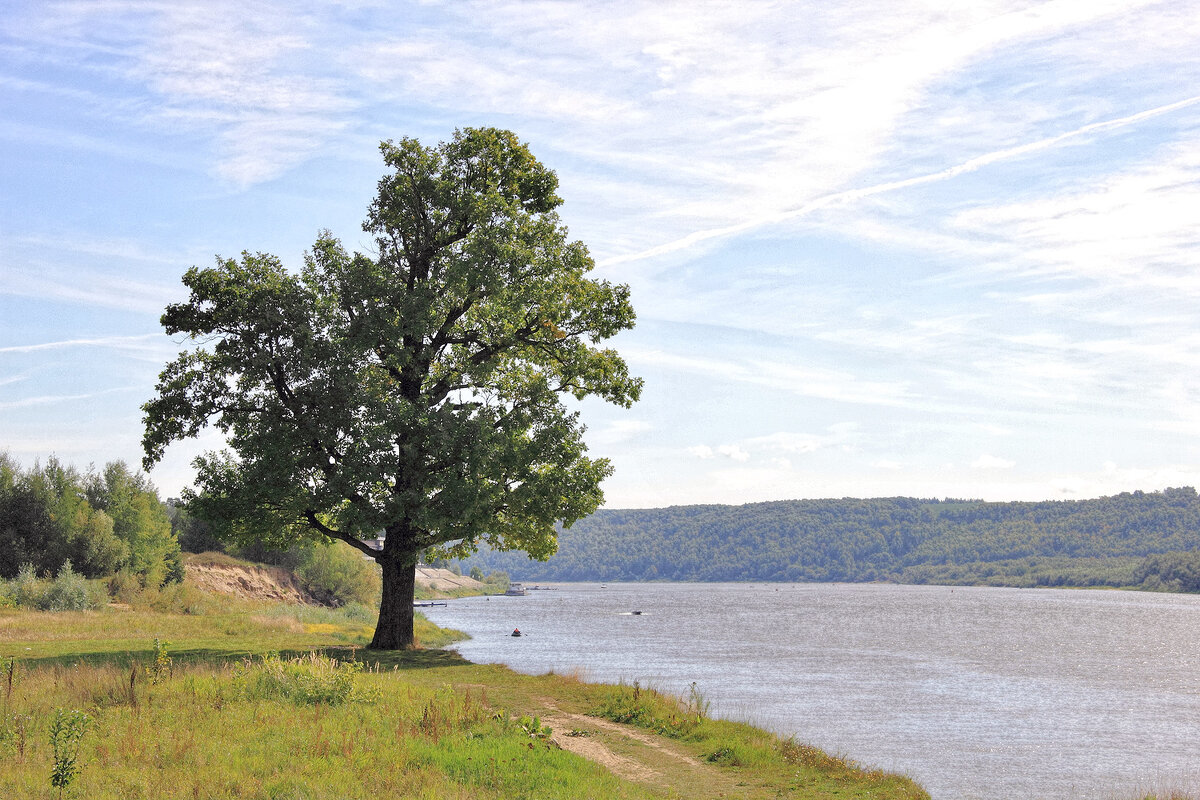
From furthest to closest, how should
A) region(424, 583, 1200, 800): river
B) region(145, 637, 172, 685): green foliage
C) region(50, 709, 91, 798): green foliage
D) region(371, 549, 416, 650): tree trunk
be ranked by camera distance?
region(371, 549, 416, 650): tree trunk, region(424, 583, 1200, 800): river, region(145, 637, 172, 685): green foliage, region(50, 709, 91, 798): green foliage

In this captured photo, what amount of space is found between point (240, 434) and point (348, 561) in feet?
216

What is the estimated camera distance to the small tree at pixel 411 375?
32625 millimetres

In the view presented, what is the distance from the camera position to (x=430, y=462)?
3347cm

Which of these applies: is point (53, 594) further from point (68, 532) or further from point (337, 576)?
point (337, 576)

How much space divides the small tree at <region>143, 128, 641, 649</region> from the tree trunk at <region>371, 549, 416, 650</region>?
0.21ft

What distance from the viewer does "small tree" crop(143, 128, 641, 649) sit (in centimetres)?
3262

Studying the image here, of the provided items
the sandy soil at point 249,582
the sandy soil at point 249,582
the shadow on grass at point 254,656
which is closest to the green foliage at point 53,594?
the sandy soil at point 249,582

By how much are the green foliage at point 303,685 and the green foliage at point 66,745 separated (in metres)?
4.43

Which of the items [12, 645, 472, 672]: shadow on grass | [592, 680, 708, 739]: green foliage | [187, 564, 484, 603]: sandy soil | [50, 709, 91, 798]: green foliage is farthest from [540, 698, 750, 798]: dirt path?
[187, 564, 484, 603]: sandy soil

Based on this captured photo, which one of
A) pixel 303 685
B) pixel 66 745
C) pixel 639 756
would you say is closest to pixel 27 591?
pixel 303 685

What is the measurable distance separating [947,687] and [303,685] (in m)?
34.9

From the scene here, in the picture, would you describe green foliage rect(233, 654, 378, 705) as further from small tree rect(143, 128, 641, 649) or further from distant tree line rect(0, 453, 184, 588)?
distant tree line rect(0, 453, 184, 588)

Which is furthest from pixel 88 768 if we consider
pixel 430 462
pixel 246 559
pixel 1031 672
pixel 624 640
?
pixel 246 559

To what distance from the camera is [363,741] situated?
16734mm
